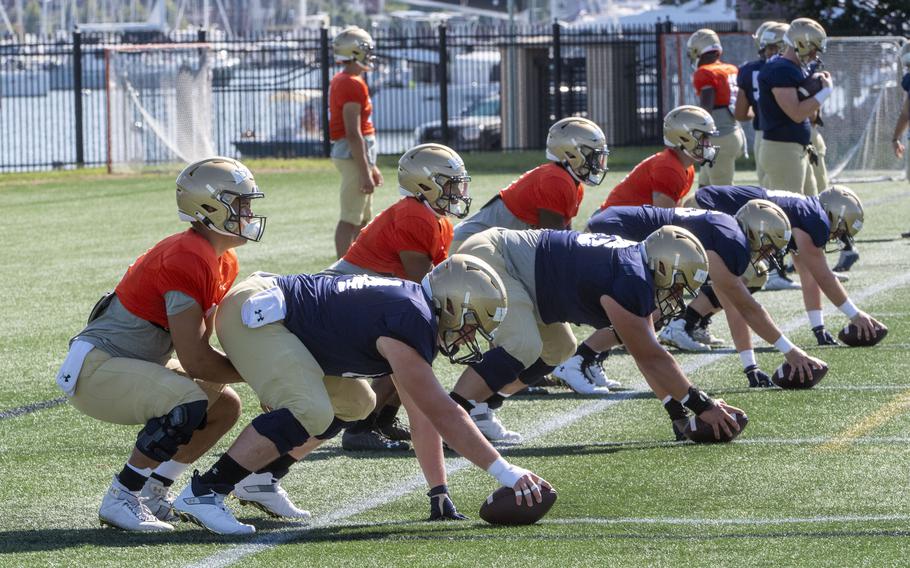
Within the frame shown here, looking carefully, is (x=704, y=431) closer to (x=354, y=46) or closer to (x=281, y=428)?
(x=281, y=428)

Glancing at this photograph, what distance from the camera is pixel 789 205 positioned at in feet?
28.7

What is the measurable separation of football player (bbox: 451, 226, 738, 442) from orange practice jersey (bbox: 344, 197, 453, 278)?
1.03ft

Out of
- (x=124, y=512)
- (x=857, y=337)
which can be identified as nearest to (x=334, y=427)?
(x=124, y=512)

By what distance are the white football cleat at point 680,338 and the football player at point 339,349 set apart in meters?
4.02

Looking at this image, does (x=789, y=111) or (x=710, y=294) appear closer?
(x=710, y=294)

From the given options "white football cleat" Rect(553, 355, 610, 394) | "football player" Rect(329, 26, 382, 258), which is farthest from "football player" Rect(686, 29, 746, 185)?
"white football cleat" Rect(553, 355, 610, 394)

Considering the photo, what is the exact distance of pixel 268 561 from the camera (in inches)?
202

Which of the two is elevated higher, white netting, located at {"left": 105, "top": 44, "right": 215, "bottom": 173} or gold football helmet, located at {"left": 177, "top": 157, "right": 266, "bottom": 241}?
white netting, located at {"left": 105, "top": 44, "right": 215, "bottom": 173}

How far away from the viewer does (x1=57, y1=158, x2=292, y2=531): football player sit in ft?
18.2

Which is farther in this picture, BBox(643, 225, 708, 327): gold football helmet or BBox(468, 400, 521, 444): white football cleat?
BBox(468, 400, 521, 444): white football cleat

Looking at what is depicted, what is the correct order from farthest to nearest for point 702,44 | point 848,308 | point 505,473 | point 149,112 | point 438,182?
point 149,112, point 702,44, point 848,308, point 438,182, point 505,473

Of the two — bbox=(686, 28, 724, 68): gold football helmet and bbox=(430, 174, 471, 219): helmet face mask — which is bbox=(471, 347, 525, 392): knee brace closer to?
bbox=(430, 174, 471, 219): helmet face mask

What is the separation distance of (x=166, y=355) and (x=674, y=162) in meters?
4.25

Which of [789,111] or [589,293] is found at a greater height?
[789,111]
